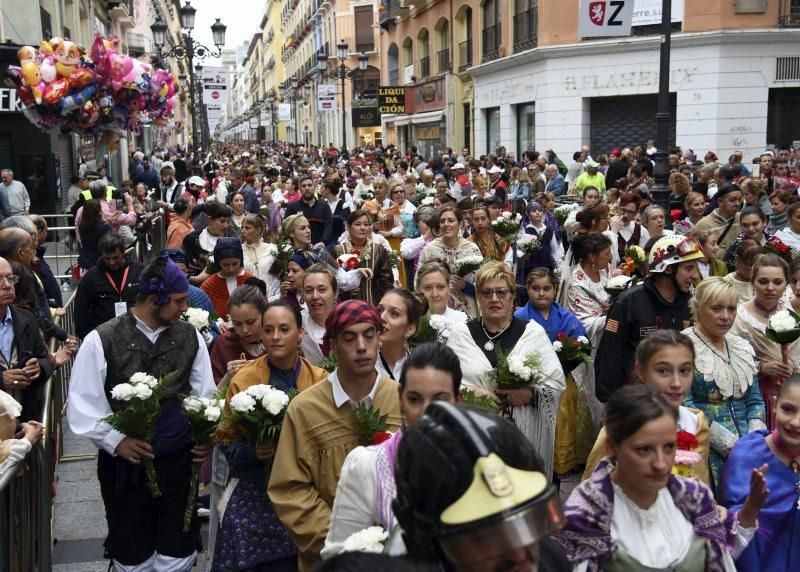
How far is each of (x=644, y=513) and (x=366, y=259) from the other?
596 cm

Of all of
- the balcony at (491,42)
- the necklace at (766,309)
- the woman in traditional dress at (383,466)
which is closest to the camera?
the woman in traditional dress at (383,466)

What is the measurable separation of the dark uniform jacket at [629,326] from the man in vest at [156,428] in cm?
253

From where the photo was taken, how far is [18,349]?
593 centimetres

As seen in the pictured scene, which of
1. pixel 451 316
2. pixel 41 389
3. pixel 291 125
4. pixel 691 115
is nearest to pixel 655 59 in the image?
pixel 691 115

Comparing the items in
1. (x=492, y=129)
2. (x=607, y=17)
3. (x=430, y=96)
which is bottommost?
(x=492, y=129)

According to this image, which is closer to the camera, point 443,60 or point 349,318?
point 349,318

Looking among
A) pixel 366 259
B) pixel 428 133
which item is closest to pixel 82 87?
pixel 366 259

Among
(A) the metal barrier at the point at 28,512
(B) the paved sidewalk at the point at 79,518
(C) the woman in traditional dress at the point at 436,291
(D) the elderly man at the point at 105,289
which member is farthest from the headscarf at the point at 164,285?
(D) the elderly man at the point at 105,289

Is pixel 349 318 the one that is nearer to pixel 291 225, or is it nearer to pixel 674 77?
pixel 291 225

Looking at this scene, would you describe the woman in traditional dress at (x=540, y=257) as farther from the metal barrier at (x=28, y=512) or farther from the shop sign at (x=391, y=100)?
the shop sign at (x=391, y=100)

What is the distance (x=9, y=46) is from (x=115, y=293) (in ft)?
48.9

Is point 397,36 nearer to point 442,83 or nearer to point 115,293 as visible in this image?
point 442,83

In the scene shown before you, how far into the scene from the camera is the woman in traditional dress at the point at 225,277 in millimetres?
8008

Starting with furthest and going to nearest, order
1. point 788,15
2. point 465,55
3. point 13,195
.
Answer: point 465,55, point 788,15, point 13,195
